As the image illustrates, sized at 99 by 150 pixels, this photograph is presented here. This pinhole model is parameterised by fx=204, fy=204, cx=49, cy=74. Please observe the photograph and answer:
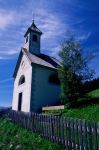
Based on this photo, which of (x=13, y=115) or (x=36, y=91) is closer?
(x=13, y=115)

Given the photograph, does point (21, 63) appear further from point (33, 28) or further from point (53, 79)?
point (33, 28)

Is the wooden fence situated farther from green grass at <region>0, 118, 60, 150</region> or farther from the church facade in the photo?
the church facade

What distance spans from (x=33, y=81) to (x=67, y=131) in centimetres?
1416

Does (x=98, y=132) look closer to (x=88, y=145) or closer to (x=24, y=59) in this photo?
(x=88, y=145)

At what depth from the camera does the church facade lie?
882 inches

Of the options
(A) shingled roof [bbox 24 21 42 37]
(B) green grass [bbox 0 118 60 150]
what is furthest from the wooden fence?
(A) shingled roof [bbox 24 21 42 37]

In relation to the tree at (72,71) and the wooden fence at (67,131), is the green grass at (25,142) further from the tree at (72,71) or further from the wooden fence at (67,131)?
the tree at (72,71)

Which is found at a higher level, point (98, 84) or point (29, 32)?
point (29, 32)

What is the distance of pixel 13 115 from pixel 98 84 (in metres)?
15.8

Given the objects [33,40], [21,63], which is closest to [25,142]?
[21,63]

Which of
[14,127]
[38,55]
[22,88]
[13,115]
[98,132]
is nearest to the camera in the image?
[98,132]

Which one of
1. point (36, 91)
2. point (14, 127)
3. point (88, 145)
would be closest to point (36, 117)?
point (14, 127)

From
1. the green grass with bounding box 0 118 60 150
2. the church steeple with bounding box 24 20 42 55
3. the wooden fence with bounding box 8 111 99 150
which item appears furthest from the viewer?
the church steeple with bounding box 24 20 42 55

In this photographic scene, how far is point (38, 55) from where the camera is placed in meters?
26.9
